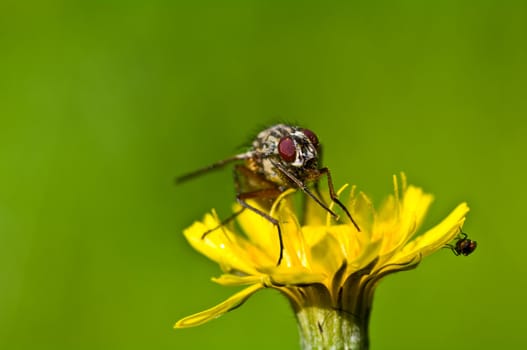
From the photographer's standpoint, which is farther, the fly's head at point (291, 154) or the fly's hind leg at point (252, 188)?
the fly's hind leg at point (252, 188)

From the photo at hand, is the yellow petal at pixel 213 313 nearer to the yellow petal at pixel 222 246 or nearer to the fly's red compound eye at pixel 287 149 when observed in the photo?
the yellow petal at pixel 222 246

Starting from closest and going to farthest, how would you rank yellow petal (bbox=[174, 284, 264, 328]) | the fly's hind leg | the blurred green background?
1. yellow petal (bbox=[174, 284, 264, 328])
2. the fly's hind leg
3. the blurred green background

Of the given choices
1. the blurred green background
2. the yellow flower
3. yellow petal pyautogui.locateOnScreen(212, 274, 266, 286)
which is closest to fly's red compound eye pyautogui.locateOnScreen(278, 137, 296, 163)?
the yellow flower

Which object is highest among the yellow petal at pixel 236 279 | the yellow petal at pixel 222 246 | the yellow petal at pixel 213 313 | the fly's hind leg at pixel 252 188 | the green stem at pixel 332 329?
the fly's hind leg at pixel 252 188

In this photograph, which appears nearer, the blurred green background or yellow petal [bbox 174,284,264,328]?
yellow petal [bbox 174,284,264,328]

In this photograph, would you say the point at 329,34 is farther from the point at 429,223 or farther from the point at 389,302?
the point at 389,302

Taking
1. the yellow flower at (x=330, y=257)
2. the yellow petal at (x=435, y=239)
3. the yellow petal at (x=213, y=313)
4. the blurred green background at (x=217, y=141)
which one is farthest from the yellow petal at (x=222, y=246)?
the blurred green background at (x=217, y=141)

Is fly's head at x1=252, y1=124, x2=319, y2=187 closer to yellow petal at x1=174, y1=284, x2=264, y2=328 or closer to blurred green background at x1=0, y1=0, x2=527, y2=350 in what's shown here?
yellow petal at x1=174, y1=284, x2=264, y2=328
